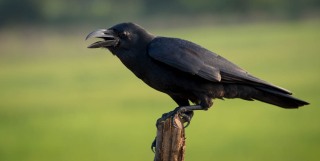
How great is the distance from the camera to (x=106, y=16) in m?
32.9

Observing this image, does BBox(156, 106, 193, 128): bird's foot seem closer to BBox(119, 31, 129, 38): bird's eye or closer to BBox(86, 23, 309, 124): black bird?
BBox(86, 23, 309, 124): black bird

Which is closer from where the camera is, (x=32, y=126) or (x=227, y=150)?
(x=227, y=150)

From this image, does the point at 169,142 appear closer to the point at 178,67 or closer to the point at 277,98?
the point at 178,67

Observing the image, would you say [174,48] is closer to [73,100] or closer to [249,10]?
[73,100]

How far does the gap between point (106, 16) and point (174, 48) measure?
25475mm

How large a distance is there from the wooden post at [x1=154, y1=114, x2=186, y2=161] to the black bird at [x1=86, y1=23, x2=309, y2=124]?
1.76 feet

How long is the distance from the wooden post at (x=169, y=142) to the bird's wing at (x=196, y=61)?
801mm

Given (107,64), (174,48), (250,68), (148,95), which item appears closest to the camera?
(174,48)

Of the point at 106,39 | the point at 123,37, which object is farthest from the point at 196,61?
the point at 106,39

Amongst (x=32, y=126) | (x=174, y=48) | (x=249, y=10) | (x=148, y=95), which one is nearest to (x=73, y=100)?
(x=148, y=95)

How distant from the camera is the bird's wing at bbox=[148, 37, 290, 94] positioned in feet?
24.7

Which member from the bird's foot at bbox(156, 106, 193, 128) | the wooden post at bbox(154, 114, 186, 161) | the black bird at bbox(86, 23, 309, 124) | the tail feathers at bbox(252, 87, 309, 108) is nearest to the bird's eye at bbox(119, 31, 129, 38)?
the black bird at bbox(86, 23, 309, 124)

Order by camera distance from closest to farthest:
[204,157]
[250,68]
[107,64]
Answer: [204,157]
[250,68]
[107,64]

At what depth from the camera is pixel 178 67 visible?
7504mm
